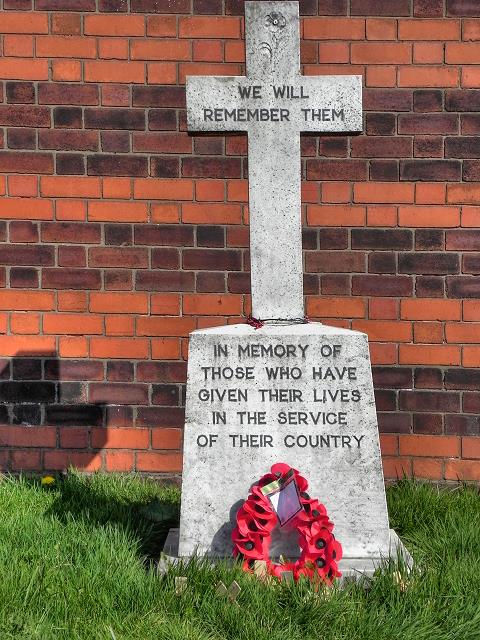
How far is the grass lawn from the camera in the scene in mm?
2541

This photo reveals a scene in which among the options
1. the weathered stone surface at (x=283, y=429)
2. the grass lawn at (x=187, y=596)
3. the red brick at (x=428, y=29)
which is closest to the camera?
the grass lawn at (x=187, y=596)

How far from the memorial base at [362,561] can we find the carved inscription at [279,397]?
399mm

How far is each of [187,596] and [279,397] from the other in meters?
0.79

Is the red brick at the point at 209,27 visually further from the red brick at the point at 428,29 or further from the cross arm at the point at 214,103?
the cross arm at the point at 214,103

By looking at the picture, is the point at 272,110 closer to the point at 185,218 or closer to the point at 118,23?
the point at 185,218

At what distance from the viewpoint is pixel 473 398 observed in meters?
4.06

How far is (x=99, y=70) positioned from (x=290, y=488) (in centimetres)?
225

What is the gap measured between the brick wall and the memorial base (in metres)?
0.99

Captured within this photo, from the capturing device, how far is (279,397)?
3.09 meters

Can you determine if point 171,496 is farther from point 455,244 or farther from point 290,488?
point 455,244

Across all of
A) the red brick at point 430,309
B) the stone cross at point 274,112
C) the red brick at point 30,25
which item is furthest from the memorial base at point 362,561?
the red brick at point 30,25

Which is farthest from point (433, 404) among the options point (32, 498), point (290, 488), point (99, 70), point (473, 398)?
point (99, 70)

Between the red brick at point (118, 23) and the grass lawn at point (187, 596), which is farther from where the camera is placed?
the red brick at point (118, 23)

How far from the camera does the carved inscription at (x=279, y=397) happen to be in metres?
3.08
